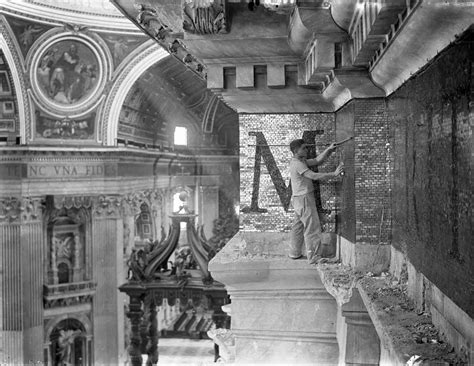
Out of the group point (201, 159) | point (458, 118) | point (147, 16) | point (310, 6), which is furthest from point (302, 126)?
point (201, 159)

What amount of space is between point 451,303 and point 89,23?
15.6 meters

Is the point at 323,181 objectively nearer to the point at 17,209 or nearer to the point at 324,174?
the point at 324,174

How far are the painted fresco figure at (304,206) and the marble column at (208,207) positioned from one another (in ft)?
66.5

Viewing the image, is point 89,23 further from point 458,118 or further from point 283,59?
point 458,118

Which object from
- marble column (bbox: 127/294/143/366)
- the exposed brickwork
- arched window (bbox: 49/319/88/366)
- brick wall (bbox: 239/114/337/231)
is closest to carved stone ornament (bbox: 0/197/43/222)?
arched window (bbox: 49/319/88/366)

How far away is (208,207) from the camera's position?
86.5ft

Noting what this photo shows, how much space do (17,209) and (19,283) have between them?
1.96 metres

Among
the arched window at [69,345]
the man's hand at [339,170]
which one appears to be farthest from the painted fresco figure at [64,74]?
the man's hand at [339,170]

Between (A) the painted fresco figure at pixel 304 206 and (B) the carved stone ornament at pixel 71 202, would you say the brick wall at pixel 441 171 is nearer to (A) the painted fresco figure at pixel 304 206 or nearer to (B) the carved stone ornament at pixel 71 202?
(A) the painted fresco figure at pixel 304 206

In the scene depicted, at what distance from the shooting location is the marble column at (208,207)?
2616cm

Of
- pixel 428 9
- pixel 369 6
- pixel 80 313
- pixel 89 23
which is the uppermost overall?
pixel 89 23

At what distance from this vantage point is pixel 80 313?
1820cm

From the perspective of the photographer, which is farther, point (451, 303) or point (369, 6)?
point (369, 6)

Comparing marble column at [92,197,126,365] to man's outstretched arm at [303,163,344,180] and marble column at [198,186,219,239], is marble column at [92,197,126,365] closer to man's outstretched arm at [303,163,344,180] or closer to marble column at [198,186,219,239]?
marble column at [198,186,219,239]
